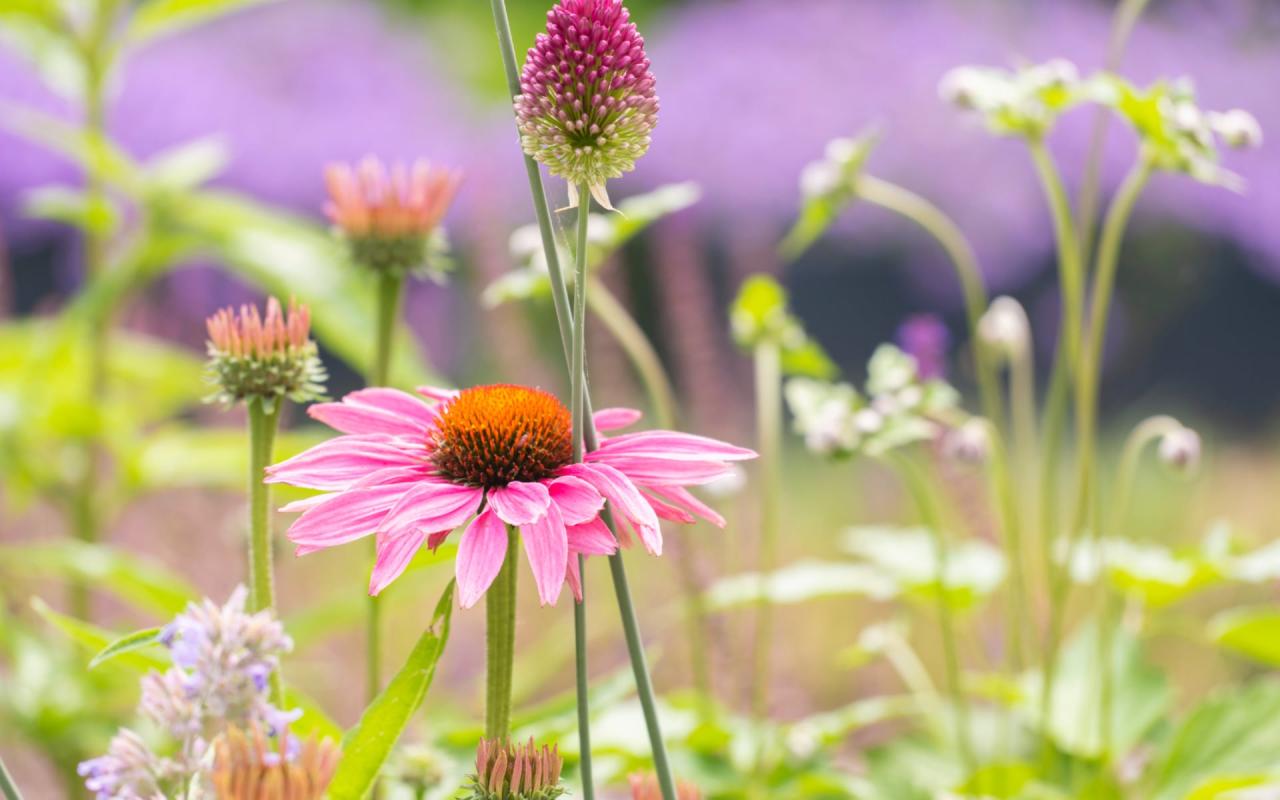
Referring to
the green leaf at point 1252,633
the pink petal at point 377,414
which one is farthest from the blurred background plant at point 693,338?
the pink petal at point 377,414

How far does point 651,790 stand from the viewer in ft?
1.03

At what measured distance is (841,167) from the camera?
73cm

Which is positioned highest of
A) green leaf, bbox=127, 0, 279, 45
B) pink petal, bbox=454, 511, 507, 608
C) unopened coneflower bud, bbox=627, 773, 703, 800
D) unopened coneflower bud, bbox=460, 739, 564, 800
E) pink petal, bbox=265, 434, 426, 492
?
green leaf, bbox=127, 0, 279, 45

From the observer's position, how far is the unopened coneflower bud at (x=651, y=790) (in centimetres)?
31

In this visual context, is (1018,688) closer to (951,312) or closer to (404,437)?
(404,437)

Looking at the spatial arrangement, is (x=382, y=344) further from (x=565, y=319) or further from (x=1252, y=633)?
(x=1252, y=633)

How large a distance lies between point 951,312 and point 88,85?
2.45 meters

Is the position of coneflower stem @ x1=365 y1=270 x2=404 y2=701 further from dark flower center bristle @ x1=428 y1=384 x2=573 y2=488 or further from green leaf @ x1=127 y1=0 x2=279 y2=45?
green leaf @ x1=127 y1=0 x2=279 y2=45

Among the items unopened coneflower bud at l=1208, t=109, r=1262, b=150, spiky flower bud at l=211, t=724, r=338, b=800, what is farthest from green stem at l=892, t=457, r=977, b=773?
spiky flower bud at l=211, t=724, r=338, b=800

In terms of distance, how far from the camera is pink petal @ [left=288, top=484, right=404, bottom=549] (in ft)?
1.08

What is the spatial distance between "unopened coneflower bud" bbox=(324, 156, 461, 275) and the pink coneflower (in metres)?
0.16

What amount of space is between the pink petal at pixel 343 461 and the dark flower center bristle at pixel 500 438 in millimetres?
10

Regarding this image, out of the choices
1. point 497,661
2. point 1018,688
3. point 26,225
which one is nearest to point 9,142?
point 26,225

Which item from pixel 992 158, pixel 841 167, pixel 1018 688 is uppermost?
pixel 992 158
